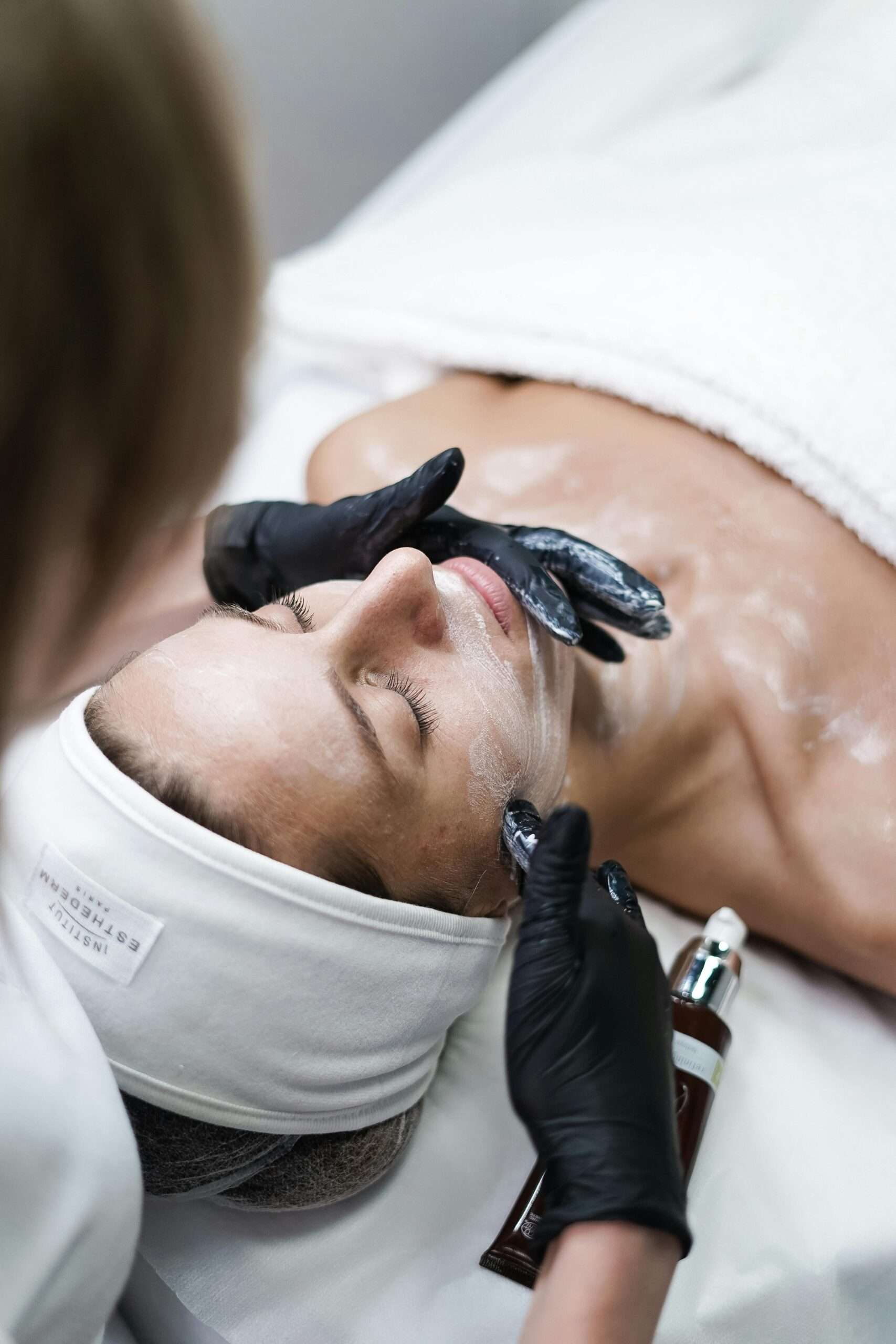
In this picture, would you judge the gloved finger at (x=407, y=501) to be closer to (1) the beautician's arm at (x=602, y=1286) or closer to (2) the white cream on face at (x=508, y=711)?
(2) the white cream on face at (x=508, y=711)

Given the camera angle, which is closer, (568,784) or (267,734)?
(267,734)

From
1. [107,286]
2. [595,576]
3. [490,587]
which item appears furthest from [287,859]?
[107,286]

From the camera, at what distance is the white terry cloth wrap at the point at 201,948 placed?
791 millimetres

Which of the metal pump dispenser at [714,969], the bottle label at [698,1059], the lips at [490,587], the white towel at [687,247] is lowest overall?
the bottle label at [698,1059]

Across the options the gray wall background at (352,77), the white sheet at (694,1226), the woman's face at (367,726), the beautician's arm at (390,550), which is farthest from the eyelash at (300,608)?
the gray wall background at (352,77)

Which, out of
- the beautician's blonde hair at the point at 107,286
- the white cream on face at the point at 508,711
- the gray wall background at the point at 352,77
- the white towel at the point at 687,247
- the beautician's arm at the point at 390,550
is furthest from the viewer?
the gray wall background at the point at 352,77

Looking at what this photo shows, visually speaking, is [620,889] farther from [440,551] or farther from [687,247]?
[687,247]

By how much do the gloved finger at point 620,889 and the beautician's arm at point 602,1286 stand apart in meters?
0.23

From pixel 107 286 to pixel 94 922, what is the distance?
567 millimetres

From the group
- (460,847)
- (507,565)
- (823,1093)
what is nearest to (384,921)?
(460,847)

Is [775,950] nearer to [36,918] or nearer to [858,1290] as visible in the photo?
[858,1290]

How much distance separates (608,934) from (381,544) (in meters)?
0.51

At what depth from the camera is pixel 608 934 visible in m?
0.77

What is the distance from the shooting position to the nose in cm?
87
